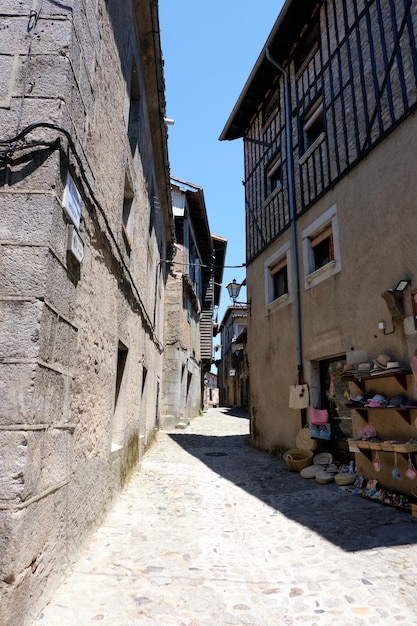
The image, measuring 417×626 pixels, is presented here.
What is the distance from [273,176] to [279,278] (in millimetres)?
2504

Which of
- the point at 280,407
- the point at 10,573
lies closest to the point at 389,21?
the point at 280,407

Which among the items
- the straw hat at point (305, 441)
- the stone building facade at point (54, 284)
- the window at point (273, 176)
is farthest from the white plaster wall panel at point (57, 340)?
the window at point (273, 176)

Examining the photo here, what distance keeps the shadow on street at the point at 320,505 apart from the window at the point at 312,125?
5841 millimetres

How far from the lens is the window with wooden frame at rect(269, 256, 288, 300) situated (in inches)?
331

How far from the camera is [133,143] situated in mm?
5684

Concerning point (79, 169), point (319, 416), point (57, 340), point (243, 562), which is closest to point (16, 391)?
point (57, 340)

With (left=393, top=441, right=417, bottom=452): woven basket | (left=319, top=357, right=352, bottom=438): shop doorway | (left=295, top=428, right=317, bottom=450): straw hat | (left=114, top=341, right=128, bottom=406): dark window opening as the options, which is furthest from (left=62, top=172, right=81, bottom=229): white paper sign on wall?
(left=295, top=428, right=317, bottom=450): straw hat

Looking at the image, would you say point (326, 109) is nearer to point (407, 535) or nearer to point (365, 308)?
point (365, 308)

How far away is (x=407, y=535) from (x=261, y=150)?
8.67 meters

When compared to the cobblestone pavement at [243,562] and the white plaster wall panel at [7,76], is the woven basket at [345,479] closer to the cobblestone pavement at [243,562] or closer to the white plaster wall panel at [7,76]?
the cobblestone pavement at [243,562]

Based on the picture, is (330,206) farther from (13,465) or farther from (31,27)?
(13,465)

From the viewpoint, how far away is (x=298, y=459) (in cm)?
652

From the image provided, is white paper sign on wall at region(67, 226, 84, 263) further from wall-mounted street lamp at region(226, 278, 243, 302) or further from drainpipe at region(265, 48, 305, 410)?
wall-mounted street lamp at region(226, 278, 243, 302)

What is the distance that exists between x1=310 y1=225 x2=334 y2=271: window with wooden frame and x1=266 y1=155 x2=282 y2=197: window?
7.88 ft
